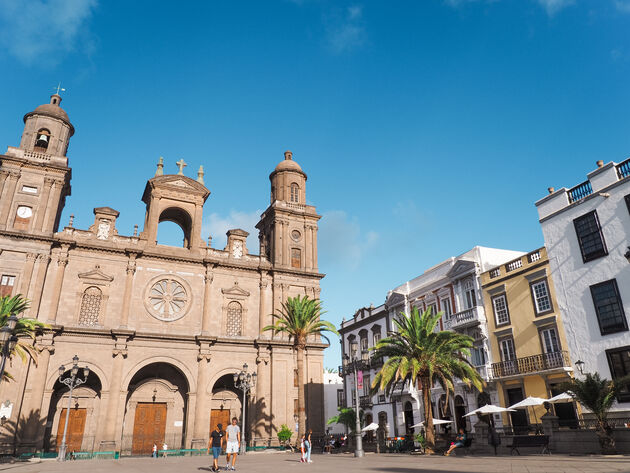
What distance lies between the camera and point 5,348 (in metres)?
17.8

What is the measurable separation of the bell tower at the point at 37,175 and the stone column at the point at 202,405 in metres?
15.4

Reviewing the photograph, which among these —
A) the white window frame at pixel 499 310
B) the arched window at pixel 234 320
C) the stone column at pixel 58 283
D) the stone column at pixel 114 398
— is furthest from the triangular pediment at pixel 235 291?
the white window frame at pixel 499 310

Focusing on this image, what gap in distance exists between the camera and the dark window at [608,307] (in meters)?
24.0

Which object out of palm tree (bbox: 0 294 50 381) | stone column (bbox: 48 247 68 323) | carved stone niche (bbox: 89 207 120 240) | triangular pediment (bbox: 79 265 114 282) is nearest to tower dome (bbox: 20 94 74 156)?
carved stone niche (bbox: 89 207 120 240)

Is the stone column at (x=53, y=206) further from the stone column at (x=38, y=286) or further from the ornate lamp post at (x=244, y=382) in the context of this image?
the ornate lamp post at (x=244, y=382)

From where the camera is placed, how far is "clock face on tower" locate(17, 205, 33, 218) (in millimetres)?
35375

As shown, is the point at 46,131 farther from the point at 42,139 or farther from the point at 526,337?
the point at 526,337

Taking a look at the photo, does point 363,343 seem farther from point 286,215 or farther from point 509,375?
point 509,375

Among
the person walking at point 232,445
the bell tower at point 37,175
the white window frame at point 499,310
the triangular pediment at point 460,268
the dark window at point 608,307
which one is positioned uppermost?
the bell tower at point 37,175

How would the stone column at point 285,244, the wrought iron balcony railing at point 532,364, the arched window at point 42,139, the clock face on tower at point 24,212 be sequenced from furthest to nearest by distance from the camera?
the stone column at point 285,244 < the arched window at point 42,139 < the clock face on tower at point 24,212 < the wrought iron balcony railing at point 532,364

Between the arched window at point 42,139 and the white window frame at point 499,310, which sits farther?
the arched window at point 42,139

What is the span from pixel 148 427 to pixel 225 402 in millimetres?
6104

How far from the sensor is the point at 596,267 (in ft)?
83.8

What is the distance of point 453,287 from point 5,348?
30686mm
